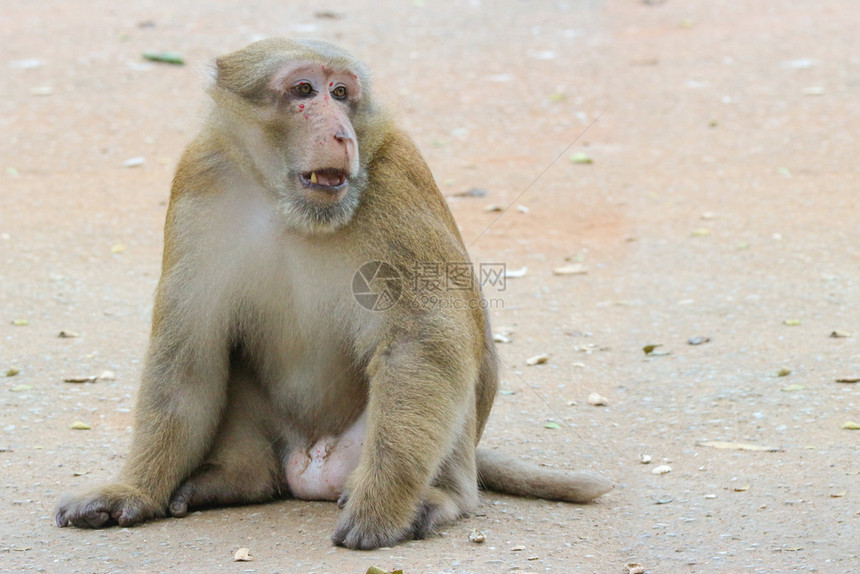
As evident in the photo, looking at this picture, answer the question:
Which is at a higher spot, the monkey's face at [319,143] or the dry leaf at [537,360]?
the monkey's face at [319,143]

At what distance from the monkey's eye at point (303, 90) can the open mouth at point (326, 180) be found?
274 millimetres

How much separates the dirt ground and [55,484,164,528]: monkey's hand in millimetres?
53

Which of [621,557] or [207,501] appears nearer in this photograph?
[621,557]

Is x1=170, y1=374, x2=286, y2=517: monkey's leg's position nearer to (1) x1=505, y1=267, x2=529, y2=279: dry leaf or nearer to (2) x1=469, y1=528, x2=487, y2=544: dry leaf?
(2) x1=469, y1=528, x2=487, y2=544: dry leaf

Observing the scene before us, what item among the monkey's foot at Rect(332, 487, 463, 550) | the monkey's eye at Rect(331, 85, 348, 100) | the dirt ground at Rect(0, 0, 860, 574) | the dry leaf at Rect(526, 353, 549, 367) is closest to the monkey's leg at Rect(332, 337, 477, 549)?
the monkey's foot at Rect(332, 487, 463, 550)

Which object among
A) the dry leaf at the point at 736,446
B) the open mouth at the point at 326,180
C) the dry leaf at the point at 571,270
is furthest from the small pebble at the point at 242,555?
the dry leaf at the point at 571,270

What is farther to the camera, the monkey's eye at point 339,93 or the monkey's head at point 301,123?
the monkey's eye at point 339,93

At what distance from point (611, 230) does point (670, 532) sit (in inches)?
190

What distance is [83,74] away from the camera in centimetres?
1169

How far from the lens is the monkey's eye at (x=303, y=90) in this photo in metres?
3.73

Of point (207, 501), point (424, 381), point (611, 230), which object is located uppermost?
point (424, 381)

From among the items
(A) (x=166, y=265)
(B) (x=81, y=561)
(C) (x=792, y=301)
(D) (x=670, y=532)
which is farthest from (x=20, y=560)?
(C) (x=792, y=301)

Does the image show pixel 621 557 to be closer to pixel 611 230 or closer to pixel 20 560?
pixel 20 560

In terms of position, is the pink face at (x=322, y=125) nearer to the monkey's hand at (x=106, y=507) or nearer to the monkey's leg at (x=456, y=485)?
the monkey's leg at (x=456, y=485)
